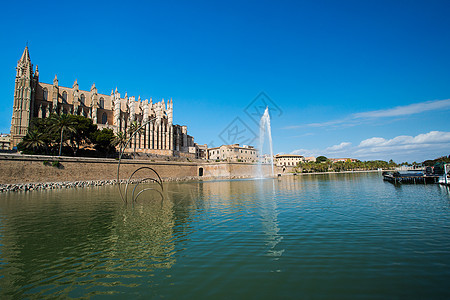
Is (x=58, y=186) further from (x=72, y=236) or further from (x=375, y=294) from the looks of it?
(x=375, y=294)

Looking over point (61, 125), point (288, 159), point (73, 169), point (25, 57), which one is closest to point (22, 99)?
point (25, 57)

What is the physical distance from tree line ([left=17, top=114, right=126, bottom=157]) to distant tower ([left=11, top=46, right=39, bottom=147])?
190 cm

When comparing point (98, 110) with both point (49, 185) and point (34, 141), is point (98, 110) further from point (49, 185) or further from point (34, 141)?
point (49, 185)

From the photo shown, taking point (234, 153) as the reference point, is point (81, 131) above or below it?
above

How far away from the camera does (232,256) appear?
7469 millimetres

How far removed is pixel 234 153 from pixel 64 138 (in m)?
60.6

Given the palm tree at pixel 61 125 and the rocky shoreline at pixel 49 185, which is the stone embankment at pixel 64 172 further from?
the palm tree at pixel 61 125

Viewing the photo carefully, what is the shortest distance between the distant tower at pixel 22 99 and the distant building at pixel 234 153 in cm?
6075

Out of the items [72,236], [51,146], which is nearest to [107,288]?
[72,236]

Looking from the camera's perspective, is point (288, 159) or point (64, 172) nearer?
point (64, 172)

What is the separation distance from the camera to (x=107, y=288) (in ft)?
18.4

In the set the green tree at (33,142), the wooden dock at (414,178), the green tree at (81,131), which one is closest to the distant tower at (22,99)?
the green tree at (33,142)

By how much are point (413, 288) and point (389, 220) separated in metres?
7.39

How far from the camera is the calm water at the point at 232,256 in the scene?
544cm
